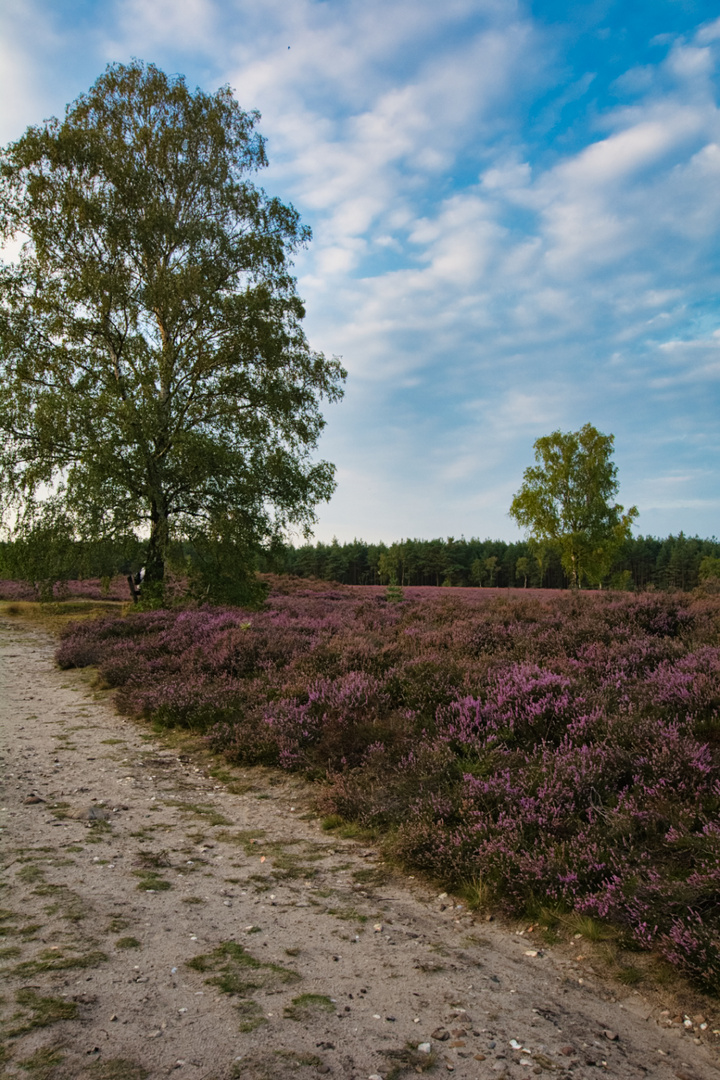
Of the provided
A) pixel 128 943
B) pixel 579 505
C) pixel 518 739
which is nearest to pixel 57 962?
pixel 128 943

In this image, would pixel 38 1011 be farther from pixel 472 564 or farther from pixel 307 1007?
pixel 472 564

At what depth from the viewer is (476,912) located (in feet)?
13.3

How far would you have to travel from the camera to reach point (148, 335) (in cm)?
2039

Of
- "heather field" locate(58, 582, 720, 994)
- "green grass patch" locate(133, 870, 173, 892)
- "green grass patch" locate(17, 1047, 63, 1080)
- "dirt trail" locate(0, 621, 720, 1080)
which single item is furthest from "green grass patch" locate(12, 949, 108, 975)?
"heather field" locate(58, 582, 720, 994)

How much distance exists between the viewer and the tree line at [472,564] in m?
95.5

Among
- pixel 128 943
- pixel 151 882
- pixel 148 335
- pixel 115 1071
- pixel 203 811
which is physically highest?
pixel 148 335

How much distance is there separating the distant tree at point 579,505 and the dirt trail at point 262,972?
4057cm

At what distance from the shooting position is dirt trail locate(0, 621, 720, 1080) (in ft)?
8.20

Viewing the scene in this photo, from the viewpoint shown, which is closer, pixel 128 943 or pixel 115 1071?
pixel 115 1071

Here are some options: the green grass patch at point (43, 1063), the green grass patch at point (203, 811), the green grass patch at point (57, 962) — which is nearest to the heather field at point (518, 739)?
the green grass patch at point (203, 811)

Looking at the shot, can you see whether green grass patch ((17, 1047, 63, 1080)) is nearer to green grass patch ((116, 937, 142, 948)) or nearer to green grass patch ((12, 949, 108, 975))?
green grass patch ((12, 949, 108, 975))

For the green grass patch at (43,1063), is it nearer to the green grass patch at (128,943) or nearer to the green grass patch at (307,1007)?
the green grass patch at (128,943)

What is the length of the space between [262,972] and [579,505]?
4356 centimetres

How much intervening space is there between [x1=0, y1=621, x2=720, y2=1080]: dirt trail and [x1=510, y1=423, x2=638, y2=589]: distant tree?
4057 centimetres
